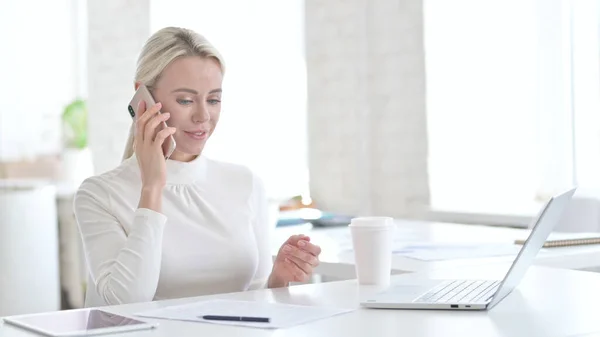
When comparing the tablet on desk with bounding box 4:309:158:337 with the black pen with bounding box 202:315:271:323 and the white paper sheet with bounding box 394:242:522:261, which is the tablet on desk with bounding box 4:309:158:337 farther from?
the white paper sheet with bounding box 394:242:522:261

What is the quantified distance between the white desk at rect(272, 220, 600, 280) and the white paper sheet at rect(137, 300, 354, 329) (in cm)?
63

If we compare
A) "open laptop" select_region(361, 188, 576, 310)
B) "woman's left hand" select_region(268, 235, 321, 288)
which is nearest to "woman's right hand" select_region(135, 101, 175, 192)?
"woman's left hand" select_region(268, 235, 321, 288)

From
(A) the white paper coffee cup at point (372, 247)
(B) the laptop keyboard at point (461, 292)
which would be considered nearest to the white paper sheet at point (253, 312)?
(B) the laptop keyboard at point (461, 292)

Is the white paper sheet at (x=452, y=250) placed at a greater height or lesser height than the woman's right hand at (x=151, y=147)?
lesser

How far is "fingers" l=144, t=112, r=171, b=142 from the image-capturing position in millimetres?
2227

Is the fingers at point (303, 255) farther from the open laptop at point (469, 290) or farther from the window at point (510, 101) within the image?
the window at point (510, 101)

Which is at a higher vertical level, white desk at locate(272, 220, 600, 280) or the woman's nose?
the woman's nose

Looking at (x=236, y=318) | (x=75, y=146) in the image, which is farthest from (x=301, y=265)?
(x=75, y=146)

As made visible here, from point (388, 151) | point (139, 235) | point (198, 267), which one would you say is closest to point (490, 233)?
point (198, 267)

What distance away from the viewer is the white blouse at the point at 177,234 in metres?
2.11

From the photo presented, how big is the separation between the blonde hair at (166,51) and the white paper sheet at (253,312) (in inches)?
30.9

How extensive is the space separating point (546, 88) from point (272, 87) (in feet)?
5.20

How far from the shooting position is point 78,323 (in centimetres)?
155

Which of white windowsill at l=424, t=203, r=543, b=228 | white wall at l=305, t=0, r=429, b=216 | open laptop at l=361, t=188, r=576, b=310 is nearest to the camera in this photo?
open laptop at l=361, t=188, r=576, b=310
